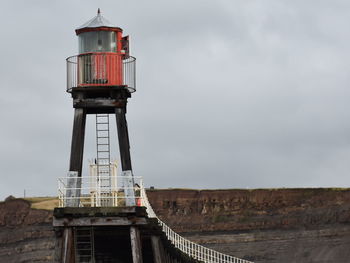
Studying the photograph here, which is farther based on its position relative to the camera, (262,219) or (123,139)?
(262,219)

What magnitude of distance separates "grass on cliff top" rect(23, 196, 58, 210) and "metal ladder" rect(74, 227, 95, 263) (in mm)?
79301

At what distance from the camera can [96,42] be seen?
177 feet

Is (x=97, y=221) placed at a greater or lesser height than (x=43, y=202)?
lesser

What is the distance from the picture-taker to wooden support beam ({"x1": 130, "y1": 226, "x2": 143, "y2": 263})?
169 feet

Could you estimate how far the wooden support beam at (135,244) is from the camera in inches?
2024

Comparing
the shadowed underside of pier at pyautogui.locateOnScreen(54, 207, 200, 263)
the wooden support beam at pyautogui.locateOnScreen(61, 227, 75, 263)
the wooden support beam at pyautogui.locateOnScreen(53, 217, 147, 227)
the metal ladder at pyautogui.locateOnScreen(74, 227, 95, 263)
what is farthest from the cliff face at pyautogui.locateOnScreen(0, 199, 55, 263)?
the wooden support beam at pyautogui.locateOnScreen(53, 217, 147, 227)

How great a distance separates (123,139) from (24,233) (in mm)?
84614

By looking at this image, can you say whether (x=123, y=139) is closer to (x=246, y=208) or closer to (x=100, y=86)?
(x=100, y=86)

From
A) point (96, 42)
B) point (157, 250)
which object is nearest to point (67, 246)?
point (157, 250)

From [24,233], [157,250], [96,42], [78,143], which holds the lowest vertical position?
[157,250]

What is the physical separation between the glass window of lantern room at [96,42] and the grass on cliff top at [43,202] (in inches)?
3122

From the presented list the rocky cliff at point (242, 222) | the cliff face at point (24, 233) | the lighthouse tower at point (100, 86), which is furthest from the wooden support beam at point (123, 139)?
the cliff face at point (24, 233)

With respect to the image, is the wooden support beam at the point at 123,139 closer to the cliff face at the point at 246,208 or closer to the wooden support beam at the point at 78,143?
the wooden support beam at the point at 78,143

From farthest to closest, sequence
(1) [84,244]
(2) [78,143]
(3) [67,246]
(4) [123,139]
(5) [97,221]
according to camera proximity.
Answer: (2) [78,143] → (4) [123,139] → (1) [84,244] → (3) [67,246] → (5) [97,221]
